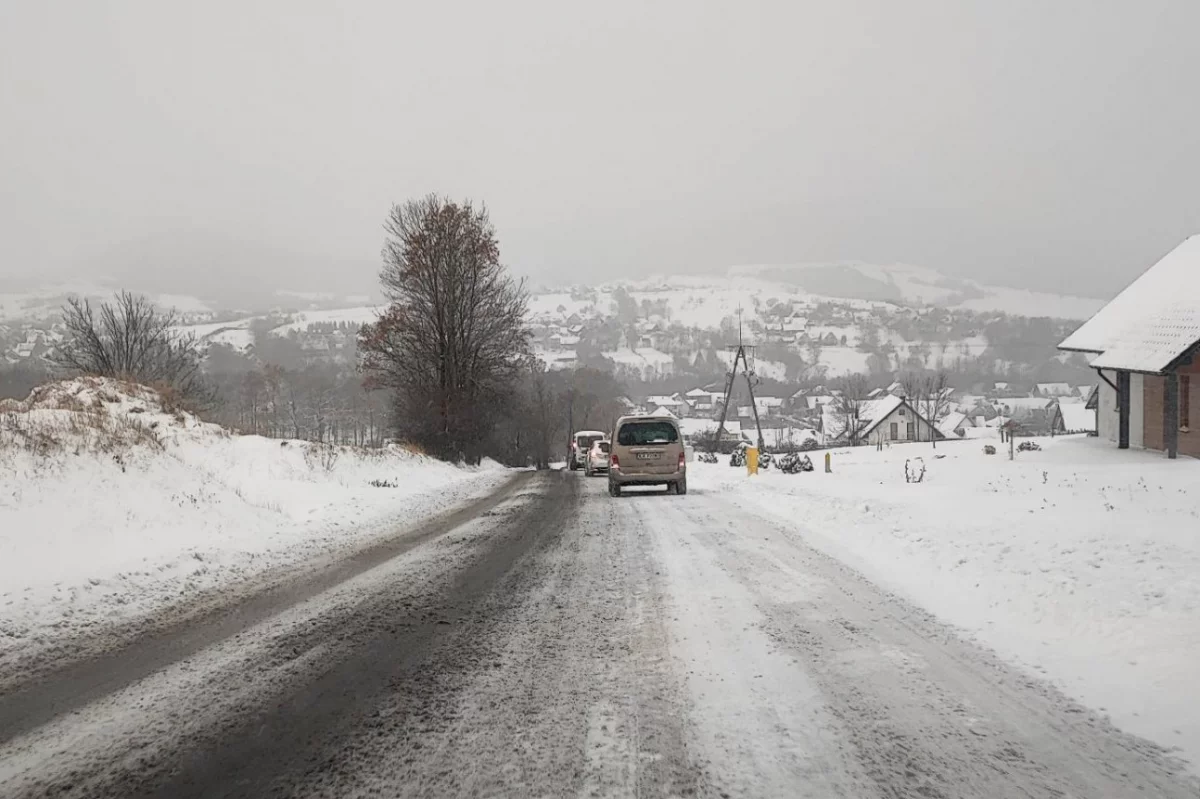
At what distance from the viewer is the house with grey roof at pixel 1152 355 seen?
26.3 m

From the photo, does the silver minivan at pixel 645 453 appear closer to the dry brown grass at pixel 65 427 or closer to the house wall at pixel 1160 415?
the dry brown grass at pixel 65 427

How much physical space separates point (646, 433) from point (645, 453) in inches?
20.2

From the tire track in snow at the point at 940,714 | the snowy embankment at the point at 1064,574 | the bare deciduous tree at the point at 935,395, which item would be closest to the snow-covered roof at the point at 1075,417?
the bare deciduous tree at the point at 935,395

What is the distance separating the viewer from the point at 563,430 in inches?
3664

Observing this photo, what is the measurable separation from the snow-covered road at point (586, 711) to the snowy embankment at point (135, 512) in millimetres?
1959

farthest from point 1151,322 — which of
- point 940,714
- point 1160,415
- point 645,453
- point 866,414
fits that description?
point 866,414

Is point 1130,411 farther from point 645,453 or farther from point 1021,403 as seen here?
point 1021,403

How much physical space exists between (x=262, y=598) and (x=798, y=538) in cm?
701

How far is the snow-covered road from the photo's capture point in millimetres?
3336

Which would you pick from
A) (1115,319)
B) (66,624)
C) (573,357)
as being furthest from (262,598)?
(573,357)

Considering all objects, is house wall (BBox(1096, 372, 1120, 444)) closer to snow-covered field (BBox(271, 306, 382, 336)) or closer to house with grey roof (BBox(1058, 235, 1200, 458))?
house with grey roof (BBox(1058, 235, 1200, 458))

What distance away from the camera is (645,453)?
60.7 feet

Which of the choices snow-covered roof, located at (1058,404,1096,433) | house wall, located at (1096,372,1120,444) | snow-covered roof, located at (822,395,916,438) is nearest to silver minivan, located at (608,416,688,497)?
house wall, located at (1096,372,1120,444)

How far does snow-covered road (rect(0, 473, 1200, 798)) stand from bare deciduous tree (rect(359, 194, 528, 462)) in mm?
31298
